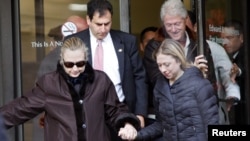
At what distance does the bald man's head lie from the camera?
19.3ft

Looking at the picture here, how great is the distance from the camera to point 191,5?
605cm

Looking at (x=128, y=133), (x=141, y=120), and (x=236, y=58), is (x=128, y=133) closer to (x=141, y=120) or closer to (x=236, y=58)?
(x=141, y=120)

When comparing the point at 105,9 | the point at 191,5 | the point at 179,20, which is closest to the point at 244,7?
the point at 191,5

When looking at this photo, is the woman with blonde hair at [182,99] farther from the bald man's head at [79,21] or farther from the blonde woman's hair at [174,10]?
the bald man's head at [79,21]

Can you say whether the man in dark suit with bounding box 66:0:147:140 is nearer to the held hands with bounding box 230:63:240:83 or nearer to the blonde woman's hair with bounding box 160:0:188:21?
the blonde woman's hair with bounding box 160:0:188:21

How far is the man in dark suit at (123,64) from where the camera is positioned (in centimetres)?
484

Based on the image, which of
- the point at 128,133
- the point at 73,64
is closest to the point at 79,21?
the point at 73,64

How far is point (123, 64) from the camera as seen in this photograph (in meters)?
4.84

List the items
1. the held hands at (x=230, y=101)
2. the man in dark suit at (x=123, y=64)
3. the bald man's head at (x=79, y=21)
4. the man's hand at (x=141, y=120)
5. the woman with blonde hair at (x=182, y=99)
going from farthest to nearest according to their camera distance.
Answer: the held hands at (x=230, y=101)
the bald man's head at (x=79, y=21)
the man in dark suit at (x=123, y=64)
the man's hand at (x=141, y=120)
the woman with blonde hair at (x=182, y=99)

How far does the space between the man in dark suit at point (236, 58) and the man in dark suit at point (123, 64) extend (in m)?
1.66

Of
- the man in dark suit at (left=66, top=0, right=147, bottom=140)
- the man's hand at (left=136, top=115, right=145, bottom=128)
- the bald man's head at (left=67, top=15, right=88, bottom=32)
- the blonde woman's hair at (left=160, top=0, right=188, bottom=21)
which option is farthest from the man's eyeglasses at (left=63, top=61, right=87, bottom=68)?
the bald man's head at (left=67, top=15, right=88, bottom=32)

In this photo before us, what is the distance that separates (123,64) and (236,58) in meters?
1.89

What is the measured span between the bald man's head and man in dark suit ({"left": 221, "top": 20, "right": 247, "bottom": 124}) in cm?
144

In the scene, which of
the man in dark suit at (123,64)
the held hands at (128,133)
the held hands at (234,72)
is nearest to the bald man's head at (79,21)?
the man in dark suit at (123,64)
